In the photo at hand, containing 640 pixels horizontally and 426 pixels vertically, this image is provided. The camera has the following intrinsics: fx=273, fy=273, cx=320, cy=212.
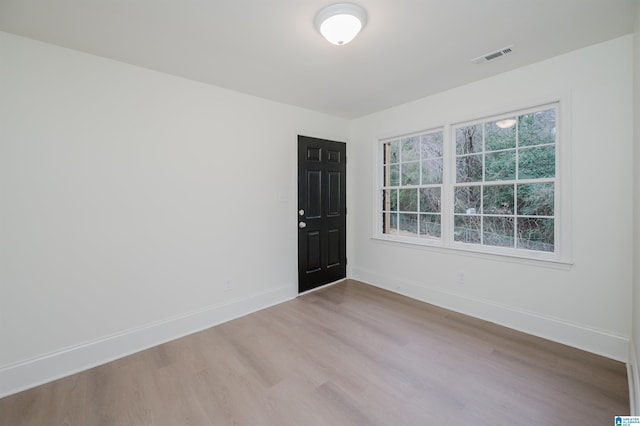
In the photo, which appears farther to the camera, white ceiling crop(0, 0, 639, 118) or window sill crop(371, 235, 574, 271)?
window sill crop(371, 235, 574, 271)

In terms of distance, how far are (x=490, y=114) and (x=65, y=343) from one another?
173 inches

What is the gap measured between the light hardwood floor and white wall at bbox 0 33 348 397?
Answer: 12.0 inches

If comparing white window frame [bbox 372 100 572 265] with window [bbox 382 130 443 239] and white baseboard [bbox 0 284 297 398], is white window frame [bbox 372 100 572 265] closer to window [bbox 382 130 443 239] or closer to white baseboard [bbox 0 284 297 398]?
window [bbox 382 130 443 239]

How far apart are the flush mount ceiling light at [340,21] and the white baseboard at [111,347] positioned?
279 cm

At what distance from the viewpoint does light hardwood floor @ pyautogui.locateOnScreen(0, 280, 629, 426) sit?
170 cm

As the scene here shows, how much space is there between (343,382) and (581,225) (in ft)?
7.94

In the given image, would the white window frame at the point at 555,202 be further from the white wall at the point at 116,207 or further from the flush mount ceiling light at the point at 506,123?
the white wall at the point at 116,207

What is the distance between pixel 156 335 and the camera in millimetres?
2578

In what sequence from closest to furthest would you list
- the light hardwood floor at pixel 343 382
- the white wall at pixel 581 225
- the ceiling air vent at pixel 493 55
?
the light hardwood floor at pixel 343 382 < the white wall at pixel 581 225 < the ceiling air vent at pixel 493 55

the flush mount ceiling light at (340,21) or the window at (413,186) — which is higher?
the flush mount ceiling light at (340,21)

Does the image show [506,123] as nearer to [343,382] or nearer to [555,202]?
[555,202]

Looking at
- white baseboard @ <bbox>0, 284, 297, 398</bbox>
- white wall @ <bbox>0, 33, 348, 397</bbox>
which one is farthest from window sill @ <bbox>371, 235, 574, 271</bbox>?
white baseboard @ <bbox>0, 284, 297, 398</bbox>

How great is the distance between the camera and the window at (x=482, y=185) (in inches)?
103

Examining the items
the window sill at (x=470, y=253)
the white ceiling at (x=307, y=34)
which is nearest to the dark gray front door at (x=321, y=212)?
the window sill at (x=470, y=253)
